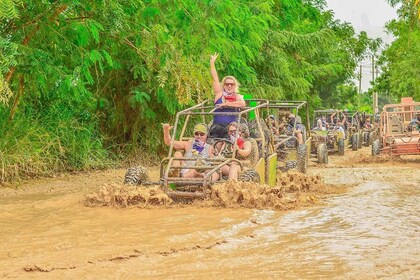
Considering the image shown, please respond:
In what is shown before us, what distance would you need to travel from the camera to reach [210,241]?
251 inches

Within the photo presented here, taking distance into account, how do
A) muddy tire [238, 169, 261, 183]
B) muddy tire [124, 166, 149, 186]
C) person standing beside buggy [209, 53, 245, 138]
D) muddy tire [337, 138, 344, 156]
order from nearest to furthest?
muddy tire [238, 169, 261, 183], muddy tire [124, 166, 149, 186], person standing beside buggy [209, 53, 245, 138], muddy tire [337, 138, 344, 156]

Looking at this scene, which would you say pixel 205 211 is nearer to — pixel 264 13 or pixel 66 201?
pixel 66 201

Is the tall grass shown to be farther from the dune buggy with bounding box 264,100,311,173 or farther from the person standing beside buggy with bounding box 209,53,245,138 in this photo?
the dune buggy with bounding box 264,100,311,173

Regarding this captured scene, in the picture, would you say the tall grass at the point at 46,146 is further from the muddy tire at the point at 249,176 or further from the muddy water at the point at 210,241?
the muddy tire at the point at 249,176

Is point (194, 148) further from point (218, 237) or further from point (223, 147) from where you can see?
point (218, 237)

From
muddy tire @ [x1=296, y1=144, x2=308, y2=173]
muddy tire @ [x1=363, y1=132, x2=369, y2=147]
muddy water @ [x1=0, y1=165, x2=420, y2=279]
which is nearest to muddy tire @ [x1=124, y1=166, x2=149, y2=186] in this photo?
muddy water @ [x1=0, y1=165, x2=420, y2=279]

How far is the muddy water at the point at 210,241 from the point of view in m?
5.28

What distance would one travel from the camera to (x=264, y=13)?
56.9 feet

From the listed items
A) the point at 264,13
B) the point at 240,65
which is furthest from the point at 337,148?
the point at 240,65

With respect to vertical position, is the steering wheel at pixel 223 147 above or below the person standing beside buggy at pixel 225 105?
below

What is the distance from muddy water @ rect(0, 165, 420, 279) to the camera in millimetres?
5277

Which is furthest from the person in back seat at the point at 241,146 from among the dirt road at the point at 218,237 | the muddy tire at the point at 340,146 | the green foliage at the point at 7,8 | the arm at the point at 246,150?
the muddy tire at the point at 340,146

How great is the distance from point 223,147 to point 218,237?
3.13 meters

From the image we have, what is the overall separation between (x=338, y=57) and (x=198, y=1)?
21607 millimetres
